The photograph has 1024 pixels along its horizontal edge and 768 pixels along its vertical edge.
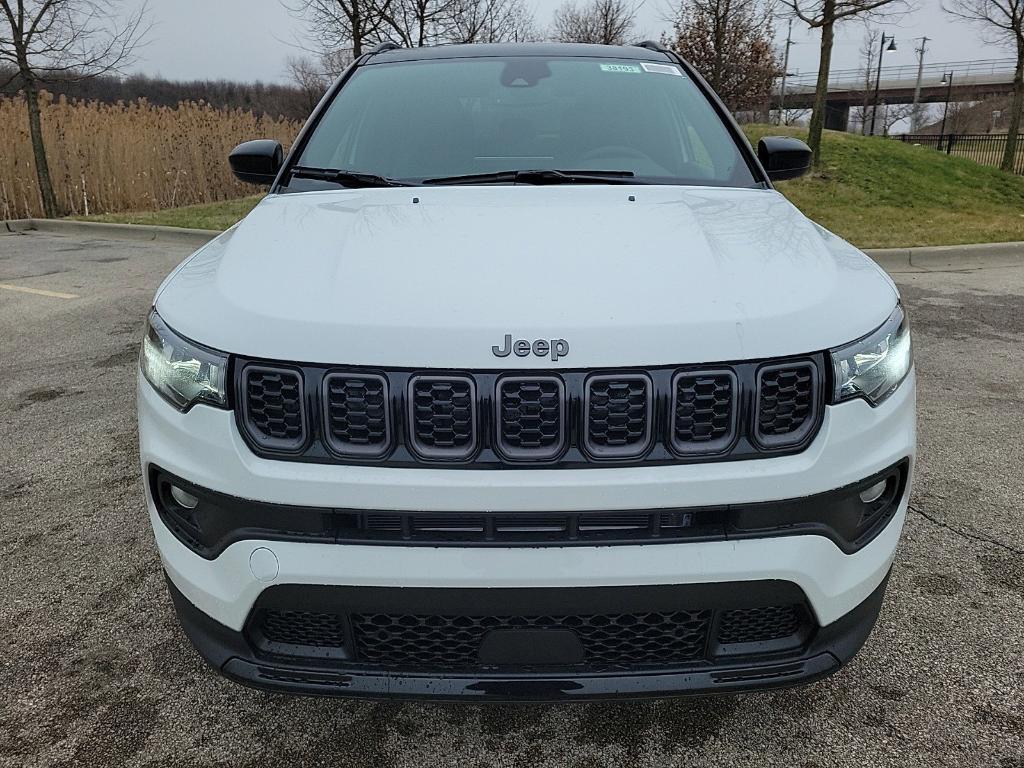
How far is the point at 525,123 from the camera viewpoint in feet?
9.14

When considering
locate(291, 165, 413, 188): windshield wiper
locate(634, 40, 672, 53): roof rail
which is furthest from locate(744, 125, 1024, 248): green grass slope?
locate(291, 165, 413, 188): windshield wiper

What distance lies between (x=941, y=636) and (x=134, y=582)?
2612 millimetres

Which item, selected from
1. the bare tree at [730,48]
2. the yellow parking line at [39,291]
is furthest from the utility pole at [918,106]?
the yellow parking line at [39,291]

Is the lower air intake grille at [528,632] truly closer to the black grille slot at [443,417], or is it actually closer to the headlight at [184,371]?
the black grille slot at [443,417]

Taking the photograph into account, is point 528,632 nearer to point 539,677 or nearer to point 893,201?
point 539,677

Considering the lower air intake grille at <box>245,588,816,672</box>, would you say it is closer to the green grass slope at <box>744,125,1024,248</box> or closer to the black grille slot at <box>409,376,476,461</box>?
the black grille slot at <box>409,376,476,461</box>

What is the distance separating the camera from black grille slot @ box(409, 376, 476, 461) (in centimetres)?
147

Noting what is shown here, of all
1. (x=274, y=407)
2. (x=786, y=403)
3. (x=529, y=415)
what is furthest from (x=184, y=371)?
(x=786, y=403)

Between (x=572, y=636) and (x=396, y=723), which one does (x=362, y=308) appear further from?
(x=396, y=723)

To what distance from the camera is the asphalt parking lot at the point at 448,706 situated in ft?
6.10

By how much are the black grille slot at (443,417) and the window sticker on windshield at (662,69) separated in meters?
2.19

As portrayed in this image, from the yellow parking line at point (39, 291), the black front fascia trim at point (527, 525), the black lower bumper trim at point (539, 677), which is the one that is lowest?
the yellow parking line at point (39, 291)

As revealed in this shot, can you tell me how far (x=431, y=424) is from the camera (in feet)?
4.88

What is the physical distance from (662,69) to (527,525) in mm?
2372
